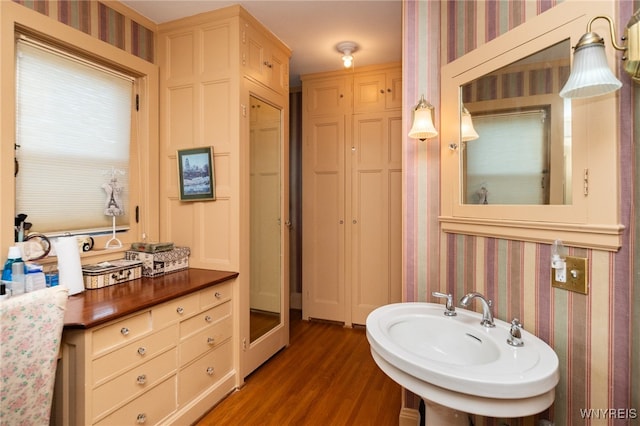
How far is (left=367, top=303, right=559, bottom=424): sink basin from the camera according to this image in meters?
0.95

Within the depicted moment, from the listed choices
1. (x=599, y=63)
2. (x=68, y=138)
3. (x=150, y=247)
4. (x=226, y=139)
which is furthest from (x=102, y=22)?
(x=599, y=63)

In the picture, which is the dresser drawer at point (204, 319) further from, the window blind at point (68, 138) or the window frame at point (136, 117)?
the window blind at point (68, 138)

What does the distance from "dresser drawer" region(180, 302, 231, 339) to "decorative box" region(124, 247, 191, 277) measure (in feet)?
1.44

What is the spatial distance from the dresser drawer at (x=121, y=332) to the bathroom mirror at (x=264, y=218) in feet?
2.99

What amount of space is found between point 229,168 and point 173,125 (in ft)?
1.97

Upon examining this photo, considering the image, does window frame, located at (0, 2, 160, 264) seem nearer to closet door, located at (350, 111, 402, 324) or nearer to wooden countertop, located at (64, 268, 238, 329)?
wooden countertop, located at (64, 268, 238, 329)

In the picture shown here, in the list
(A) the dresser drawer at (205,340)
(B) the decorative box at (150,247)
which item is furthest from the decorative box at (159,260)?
(A) the dresser drawer at (205,340)

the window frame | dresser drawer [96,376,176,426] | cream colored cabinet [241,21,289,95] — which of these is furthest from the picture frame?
dresser drawer [96,376,176,426]

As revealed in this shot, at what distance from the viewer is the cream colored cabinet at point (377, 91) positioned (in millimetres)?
3354

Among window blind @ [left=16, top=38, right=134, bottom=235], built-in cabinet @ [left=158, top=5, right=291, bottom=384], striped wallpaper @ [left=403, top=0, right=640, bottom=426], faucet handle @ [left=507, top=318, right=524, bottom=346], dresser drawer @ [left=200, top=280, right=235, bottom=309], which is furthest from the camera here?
built-in cabinet @ [left=158, top=5, right=291, bottom=384]

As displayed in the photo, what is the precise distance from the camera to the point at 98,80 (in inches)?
88.0

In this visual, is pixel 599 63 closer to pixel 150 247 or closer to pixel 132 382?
pixel 132 382

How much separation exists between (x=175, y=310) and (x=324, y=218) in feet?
6.63

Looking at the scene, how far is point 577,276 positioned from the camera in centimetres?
115
